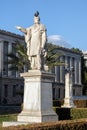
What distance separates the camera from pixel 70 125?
579 inches

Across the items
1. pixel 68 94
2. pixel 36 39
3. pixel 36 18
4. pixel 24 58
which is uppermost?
pixel 24 58

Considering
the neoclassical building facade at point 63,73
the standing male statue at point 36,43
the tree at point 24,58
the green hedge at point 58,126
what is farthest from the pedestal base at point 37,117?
the neoclassical building facade at point 63,73

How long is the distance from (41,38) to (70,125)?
189 inches

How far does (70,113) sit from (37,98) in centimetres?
910

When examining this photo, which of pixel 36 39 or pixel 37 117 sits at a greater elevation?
pixel 36 39

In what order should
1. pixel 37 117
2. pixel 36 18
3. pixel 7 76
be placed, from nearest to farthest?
pixel 37 117 < pixel 36 18 < pixel 7 76

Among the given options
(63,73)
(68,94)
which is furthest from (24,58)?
(63,73)

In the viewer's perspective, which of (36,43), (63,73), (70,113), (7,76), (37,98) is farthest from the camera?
(63,73)

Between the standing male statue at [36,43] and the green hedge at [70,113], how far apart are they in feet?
21.0

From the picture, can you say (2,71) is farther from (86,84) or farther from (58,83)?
(86,84)

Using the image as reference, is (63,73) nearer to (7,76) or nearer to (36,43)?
(7,76)

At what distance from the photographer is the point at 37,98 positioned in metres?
17.3

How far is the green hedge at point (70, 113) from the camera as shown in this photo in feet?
78.9

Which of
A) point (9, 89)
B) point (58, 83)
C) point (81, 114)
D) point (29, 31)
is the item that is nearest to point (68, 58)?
point (58, 83)
